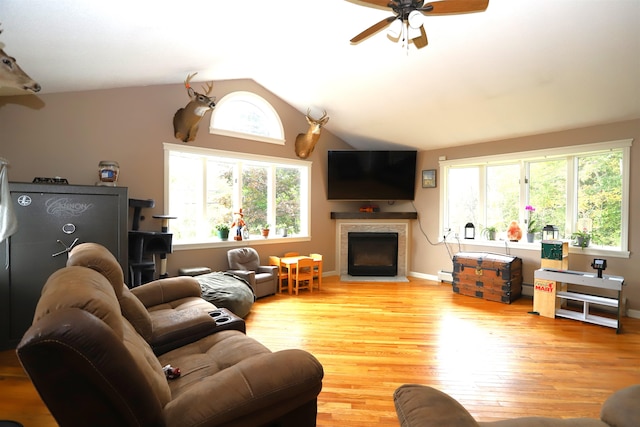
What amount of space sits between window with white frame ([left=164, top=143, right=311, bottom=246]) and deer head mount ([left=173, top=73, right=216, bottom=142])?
204mm

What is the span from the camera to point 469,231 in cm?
550

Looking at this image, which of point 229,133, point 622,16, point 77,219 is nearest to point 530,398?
point 622,16

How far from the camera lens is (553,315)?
3.93m

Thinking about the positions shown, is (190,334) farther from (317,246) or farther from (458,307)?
(317,246)

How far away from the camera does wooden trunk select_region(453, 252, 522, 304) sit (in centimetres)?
458

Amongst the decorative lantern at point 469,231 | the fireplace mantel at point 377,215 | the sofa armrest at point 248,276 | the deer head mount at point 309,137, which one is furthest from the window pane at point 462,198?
the sofa armrest at point 248,276

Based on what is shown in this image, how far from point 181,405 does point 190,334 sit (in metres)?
0.98

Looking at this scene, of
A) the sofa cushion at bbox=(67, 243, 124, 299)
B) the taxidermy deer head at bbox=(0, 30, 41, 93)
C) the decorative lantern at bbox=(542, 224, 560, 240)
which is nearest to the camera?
the sofa cushion at bbox=(67, 243, 124, 299)

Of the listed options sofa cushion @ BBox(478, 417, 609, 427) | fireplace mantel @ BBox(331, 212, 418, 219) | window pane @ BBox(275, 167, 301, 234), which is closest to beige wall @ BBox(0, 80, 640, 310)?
window pane @ BBox(275, 167, 301, 234)

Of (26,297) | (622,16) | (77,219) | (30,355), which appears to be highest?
(622,16)

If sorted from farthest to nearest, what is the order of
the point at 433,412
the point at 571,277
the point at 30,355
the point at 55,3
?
the point at 571,277 → the point at 55,3 → the point at 433,412 → the point at 30,355

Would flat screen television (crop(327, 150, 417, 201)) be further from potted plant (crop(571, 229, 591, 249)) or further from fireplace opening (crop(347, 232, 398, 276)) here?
potted plant (crop(571, 229, 591, 249))

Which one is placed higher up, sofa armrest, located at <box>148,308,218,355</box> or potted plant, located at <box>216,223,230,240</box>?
potted plant, located at <box>216,223,230,240</box>

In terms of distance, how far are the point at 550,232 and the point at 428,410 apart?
15.8ft
